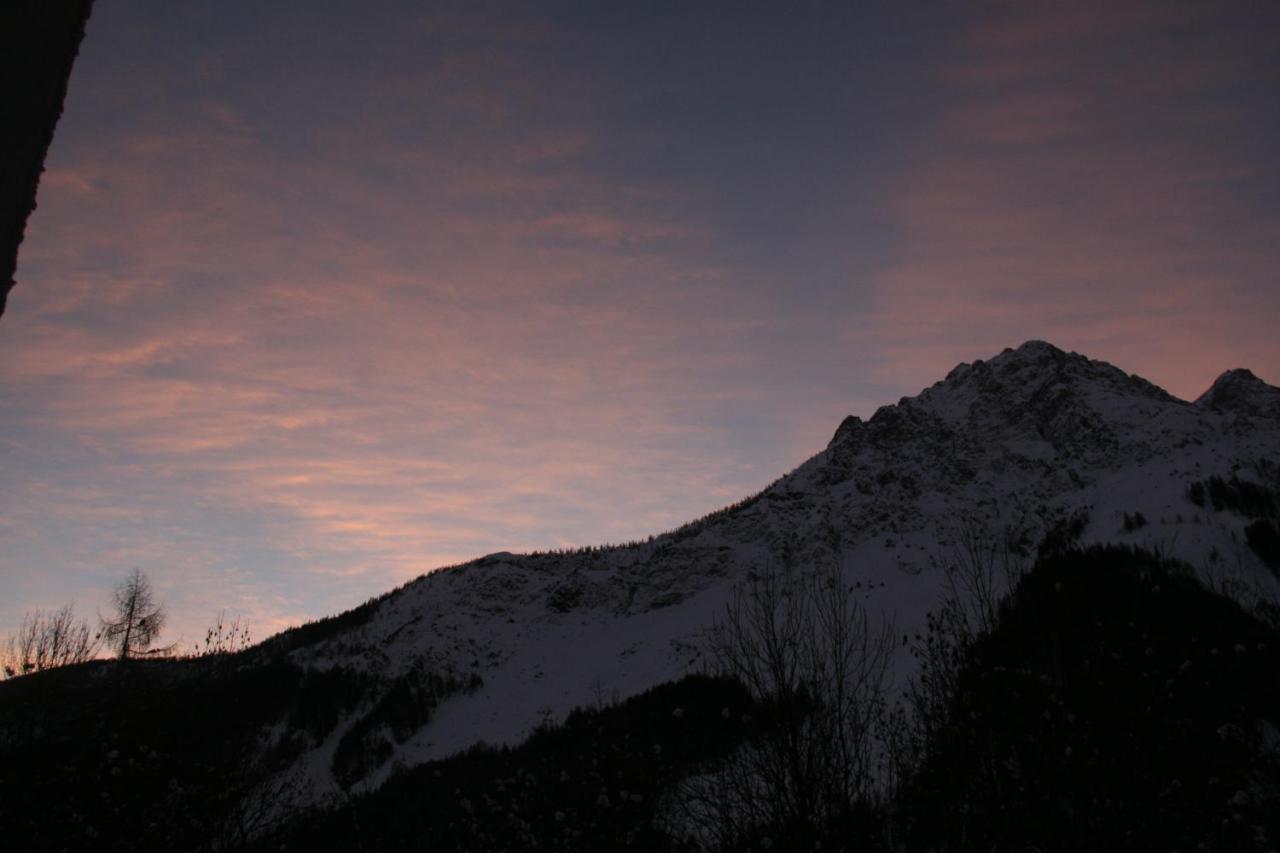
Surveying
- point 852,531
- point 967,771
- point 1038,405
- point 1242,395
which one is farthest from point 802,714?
point 1242,395

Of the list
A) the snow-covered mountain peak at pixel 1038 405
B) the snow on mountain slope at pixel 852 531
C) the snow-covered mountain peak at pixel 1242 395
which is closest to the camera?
the snow on mountain slope at pixel 852 531

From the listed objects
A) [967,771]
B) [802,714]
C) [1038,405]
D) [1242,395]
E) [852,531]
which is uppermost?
[1038,405]

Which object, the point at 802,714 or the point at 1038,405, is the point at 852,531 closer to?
the point at 1038,405

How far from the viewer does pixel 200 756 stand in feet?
62.0

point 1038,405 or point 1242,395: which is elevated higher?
point 1038,405

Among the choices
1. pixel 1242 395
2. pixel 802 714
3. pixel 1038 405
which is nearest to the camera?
pixel 802 714

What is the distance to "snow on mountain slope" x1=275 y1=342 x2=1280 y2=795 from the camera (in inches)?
2030

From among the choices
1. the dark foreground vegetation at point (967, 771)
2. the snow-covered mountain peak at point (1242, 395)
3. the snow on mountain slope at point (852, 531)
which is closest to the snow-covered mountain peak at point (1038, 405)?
the snow on mountain slope at point (852, 531)

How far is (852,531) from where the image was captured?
65.0m

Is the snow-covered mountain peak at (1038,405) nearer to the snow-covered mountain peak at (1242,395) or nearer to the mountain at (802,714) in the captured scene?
the mountain at (802,714)

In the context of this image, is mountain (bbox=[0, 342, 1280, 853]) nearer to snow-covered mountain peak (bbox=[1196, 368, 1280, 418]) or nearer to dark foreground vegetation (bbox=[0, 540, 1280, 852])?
dark foreground vegetation (bbox=[0, 540, 1280, 852])

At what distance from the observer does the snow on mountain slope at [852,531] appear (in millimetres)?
51562

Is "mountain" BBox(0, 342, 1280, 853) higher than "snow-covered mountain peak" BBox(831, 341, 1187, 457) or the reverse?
the reverse

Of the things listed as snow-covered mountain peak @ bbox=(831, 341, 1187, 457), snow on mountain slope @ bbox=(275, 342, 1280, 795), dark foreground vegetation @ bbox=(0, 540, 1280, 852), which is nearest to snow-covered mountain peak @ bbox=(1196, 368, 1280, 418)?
snow on mountain slope @ bbox=(275, 342, 1280, 795)
